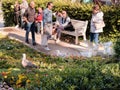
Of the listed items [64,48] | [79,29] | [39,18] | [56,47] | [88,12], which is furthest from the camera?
[39,18]

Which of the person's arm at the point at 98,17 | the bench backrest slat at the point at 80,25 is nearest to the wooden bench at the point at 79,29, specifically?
the bench backrest slat at the point at 80,25

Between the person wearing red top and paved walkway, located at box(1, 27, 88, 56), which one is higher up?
the person wearing red top

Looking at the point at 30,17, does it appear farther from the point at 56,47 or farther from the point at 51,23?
the point at 56,47

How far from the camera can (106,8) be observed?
53.7 feet

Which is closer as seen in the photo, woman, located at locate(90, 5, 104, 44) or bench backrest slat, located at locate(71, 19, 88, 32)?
woman, located at locate(90, 5, 104, 44)

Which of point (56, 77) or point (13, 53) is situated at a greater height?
point (56, 77)

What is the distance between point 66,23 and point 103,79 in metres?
9.81

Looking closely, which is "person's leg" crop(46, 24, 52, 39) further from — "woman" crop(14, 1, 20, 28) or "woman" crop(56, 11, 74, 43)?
"woman" crop(14, 1, 20, 28)

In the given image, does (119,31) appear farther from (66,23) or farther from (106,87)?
(106,87)

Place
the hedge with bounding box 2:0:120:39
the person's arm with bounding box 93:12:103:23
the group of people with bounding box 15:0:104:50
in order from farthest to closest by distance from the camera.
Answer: the hedge with bounding box 2:0:120:39 → the group of people with bounding box 15:0:104:50 → the person's arm with bounding box 93:12:103:23

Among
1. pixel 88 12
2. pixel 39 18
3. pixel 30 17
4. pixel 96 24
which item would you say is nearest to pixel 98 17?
pixel 96 24

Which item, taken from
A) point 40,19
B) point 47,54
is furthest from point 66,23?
point 47,54

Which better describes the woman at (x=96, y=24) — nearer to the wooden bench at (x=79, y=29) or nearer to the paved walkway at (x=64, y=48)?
the paved walkway at (x=64, y=48)

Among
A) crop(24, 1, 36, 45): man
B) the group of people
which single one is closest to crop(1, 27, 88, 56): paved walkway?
the group of people
